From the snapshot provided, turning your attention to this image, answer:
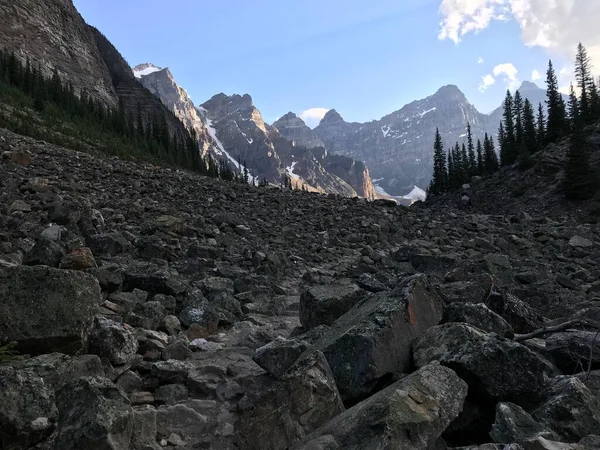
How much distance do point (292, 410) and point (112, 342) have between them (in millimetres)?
2172

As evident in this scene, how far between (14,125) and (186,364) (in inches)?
1394

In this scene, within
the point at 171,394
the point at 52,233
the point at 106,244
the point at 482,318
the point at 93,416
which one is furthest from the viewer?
the point at 106,244

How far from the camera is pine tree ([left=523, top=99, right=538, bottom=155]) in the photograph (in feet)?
235

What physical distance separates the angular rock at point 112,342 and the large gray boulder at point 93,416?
1.10 meters

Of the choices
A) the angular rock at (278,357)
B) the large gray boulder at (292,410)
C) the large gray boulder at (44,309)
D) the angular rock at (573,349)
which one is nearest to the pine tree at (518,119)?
the angular rock at (573,349)

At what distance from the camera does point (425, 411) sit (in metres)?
3.38

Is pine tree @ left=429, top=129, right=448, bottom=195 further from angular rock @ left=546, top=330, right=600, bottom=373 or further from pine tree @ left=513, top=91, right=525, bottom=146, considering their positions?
angular rock @ left=546, top=330, right=600, bottom=373

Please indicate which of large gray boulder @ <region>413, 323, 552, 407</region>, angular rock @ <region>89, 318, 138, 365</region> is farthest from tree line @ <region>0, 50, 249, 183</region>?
large gray boulder @ <region>413, 323, 552, 407</region>

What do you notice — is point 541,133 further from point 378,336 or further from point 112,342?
point 112,342

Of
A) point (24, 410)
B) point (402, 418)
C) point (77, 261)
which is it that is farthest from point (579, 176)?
point (24, 410)

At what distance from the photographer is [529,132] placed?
7644cm

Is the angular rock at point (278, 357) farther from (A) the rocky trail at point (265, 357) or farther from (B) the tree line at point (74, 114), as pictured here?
(B) the tree line at point (74, 114)

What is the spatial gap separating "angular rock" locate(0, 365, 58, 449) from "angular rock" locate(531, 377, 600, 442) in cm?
394

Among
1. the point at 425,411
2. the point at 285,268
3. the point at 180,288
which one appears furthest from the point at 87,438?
the point at 285,268
